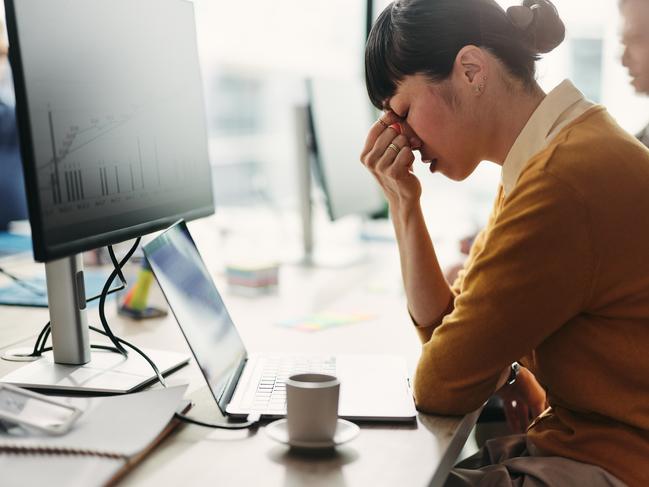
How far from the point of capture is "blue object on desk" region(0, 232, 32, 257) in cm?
202

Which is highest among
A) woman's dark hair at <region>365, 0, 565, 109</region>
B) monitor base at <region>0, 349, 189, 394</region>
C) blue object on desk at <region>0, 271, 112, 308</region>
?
woman's dark hair at <region>365, 0, 565, 109</region>

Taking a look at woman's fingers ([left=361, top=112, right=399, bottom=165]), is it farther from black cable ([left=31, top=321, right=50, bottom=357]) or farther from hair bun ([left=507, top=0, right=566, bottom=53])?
black cable ([left=31, top=321, right=50, bottom=357])

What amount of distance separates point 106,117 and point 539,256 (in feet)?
2.02

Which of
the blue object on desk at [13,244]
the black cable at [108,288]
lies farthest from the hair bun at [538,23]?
the blue object on desk at [13,244]

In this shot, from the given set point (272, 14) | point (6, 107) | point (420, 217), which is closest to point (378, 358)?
point (420, 217)

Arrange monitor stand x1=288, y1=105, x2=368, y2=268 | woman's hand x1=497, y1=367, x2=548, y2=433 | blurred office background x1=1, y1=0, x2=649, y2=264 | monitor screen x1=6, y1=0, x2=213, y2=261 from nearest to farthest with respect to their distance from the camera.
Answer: monitor screen x1=6, y1=0, x2=213, y2=261
woman's hand x1=497, y1=367, x2=548, y2=433
monitor stand x1=288, y1=105, x2=368, y2=268
blurred office background x1=1, y1=0, x2=649, y2=264

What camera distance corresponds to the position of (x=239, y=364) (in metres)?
1.14

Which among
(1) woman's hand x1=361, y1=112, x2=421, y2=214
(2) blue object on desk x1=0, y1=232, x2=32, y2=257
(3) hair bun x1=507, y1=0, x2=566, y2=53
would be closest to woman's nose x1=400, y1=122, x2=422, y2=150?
(1) woman's hand x1=361, y1=112, x2=421, y2=214

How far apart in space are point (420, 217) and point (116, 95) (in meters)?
0.57

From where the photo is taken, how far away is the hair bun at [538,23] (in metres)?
1.09

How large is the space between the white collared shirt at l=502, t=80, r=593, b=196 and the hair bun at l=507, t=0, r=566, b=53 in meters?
0.08

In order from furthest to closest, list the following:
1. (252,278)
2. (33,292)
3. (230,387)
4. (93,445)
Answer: (252,278) → (33,292) → (230,387) → (93,445)

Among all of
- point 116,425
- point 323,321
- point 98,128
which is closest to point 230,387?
point 116,425

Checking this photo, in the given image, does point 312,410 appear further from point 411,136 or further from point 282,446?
point 411,136
